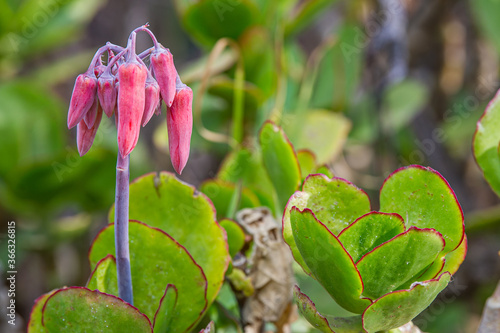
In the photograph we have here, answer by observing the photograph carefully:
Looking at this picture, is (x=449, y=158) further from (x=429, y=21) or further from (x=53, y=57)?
(x=53, y=57)

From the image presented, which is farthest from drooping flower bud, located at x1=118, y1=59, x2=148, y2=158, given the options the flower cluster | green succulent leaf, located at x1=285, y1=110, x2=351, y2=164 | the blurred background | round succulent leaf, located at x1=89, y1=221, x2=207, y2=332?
green succulent leaf, located at x1=285, y1=110, x2=351, y2=164

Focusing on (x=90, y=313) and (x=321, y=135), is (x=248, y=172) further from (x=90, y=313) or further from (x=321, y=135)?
(x=90, y=313)

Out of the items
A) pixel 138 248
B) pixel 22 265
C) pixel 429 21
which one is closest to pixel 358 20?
pixel 429 21

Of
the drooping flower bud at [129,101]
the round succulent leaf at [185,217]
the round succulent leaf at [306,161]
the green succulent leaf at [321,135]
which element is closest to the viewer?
the drooping flower bud at [129,101]

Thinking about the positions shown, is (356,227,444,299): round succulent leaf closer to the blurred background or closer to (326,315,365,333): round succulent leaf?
(326,315,365,333): round succulent leaf

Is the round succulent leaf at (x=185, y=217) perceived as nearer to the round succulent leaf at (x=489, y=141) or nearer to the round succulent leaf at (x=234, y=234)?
the round succulent leaf at (x=234, y=234)

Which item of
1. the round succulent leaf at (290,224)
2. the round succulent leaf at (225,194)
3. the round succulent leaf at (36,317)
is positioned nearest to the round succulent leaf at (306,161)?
the round succulent leaf at (225,194)

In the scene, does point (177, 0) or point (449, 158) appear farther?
point (449, 158)
